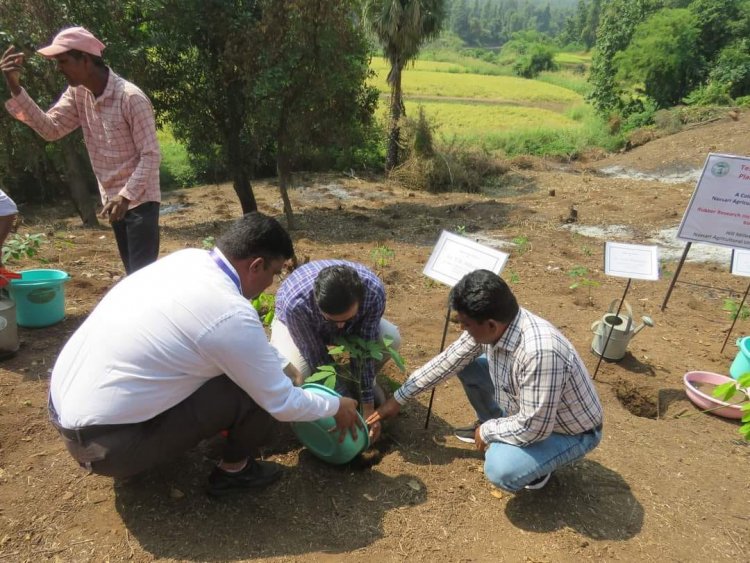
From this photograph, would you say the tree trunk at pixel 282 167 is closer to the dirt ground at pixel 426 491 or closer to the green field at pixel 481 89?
the dirt ground at pixel 426 491

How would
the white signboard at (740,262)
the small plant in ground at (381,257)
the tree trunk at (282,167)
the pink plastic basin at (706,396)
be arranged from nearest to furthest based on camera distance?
the pink plastic basin at (706,396), the white signboard at (740,262), the small plant in ground at (381,257), the tree trunk at (282,167)

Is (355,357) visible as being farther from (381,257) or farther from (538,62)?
(538,62)

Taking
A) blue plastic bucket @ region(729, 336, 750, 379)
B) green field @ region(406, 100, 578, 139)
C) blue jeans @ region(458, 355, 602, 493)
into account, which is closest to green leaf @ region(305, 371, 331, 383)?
blue jeans @ region(458, 355, 602, 493)

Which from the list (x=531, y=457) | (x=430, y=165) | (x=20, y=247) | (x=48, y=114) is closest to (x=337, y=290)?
(x=531, y=457)

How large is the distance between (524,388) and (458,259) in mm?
1034

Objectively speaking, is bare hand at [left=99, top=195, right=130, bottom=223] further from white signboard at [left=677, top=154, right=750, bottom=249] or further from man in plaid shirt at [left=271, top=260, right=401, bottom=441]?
white signboard at [left=677, top=154, right=750, bottom=249]

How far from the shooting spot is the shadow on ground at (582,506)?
2.29 m

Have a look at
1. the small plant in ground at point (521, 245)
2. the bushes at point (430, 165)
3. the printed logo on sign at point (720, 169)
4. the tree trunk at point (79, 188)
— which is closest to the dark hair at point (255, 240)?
the printed logo on sign at point (720, 169)

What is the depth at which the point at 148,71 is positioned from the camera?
809cm

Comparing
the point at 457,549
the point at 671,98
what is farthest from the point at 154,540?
the point at 671,98

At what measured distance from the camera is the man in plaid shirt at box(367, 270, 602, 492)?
207 cm

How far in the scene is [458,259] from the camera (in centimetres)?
297

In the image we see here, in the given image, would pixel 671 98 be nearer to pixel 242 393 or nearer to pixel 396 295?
pixel 396 295

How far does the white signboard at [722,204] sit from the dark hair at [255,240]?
3680 mm
